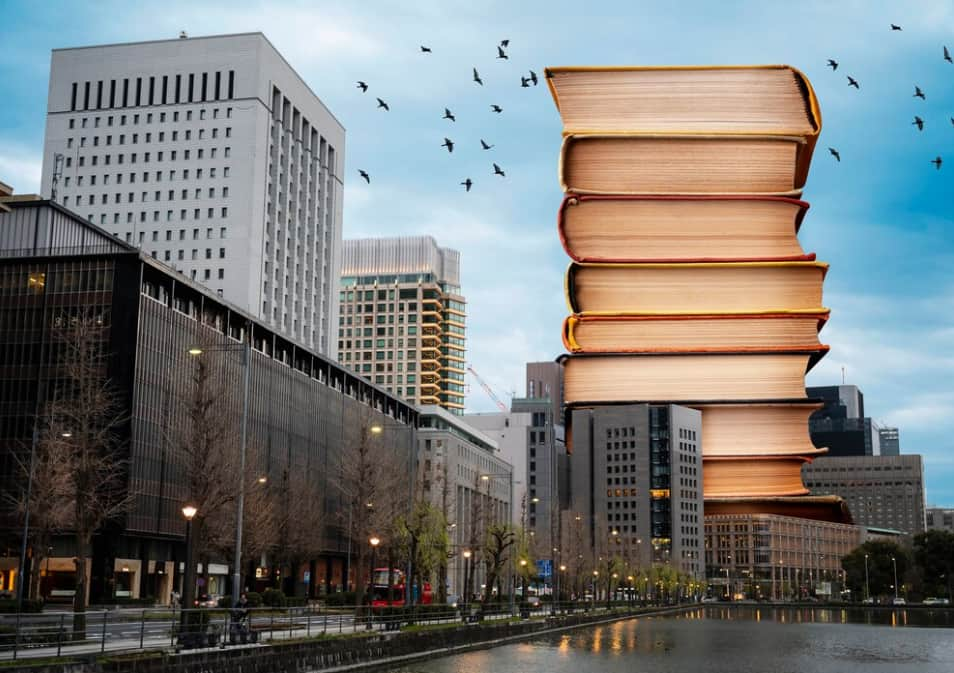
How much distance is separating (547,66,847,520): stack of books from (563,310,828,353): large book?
8cm

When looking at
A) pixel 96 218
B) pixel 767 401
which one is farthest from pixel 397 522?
pixel 96 218

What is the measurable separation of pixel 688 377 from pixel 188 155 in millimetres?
93150

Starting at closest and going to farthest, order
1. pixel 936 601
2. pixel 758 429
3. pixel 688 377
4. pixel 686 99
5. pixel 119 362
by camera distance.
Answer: pixel 758 429 → pixel 688 377 → pixel 686 99 → pixel 119 362 → pixel 936 601

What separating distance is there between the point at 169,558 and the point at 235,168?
60869mm

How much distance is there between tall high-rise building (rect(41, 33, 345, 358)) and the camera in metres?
129

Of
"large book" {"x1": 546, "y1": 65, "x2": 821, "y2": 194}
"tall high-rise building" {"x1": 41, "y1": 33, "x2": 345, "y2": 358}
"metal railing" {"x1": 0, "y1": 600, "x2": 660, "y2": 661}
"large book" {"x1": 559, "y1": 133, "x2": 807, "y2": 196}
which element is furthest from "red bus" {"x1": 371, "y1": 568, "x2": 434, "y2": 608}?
"tall high-rise building" {"x1": 41, "y1": 33, "x2": 345, "y2": 358}

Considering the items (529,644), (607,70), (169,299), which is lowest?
(529,644)

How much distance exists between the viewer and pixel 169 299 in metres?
81.8

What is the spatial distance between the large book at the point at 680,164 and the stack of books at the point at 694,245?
9 cm

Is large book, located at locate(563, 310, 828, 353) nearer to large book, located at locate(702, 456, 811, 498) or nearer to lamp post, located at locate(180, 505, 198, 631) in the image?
large book, located at locate(702, 456, 811, 498)

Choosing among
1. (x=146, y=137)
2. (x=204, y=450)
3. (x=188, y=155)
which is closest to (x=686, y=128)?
(x=204, y=450)

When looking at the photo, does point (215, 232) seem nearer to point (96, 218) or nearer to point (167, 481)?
point (96, 218)

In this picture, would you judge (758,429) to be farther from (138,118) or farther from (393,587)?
(138,118)

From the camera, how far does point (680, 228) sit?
59344mm
